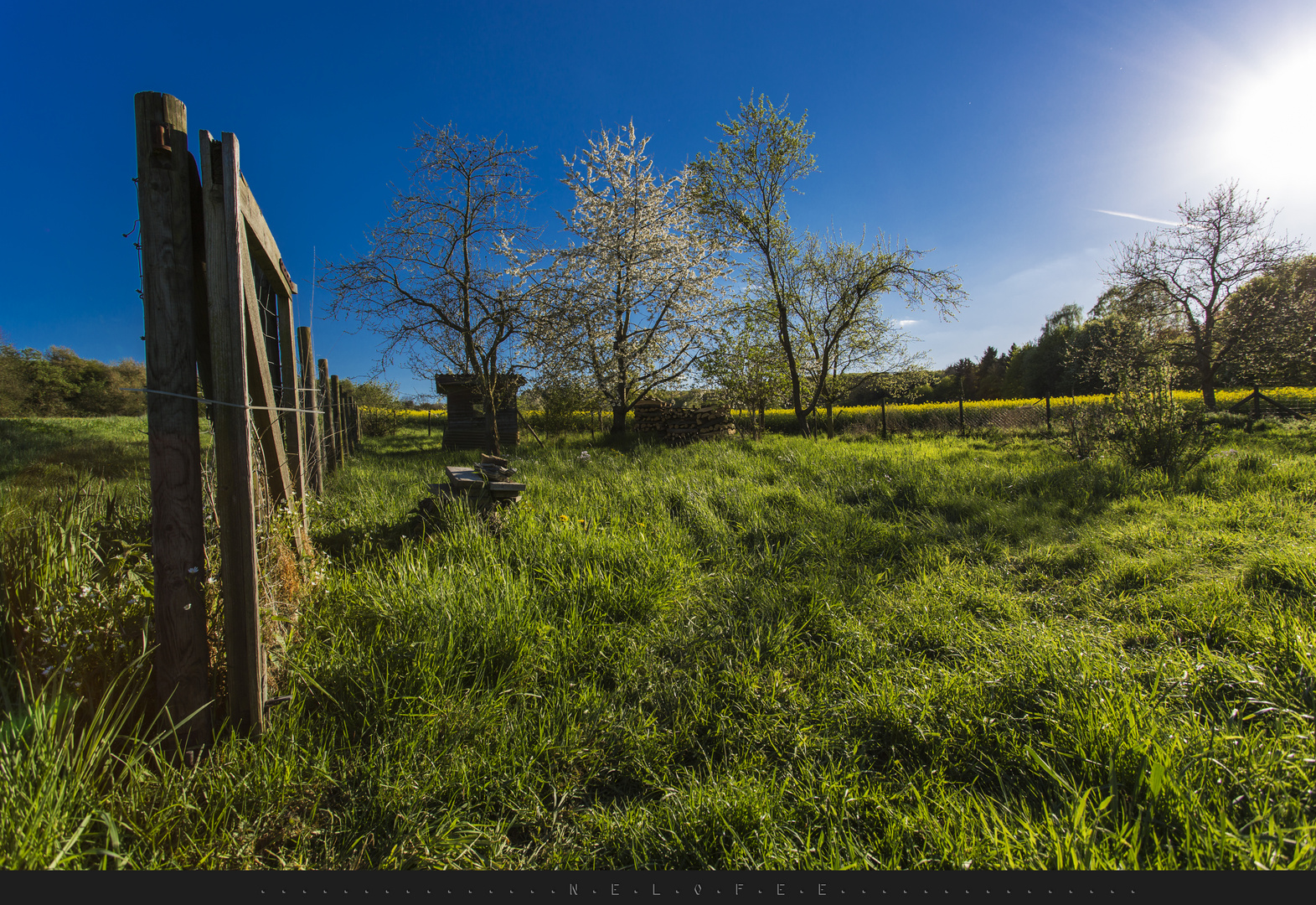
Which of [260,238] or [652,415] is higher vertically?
[260,238]

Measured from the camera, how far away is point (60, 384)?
26.9 meters

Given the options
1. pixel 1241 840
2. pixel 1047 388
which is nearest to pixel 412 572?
pixel 1241 840

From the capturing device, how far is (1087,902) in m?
1.29

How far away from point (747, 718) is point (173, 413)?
2.60 meters

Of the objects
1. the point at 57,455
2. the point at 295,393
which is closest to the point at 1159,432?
the point at 295,393

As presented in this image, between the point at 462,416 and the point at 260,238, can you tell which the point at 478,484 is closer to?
the point at 260,238

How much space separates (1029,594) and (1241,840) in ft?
7.29

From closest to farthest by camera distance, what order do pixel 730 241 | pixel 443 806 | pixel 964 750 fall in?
1. pixel 443 806
2. pixel 964 750
3. pixel 730 241

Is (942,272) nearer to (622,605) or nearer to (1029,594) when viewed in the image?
(1029,594)

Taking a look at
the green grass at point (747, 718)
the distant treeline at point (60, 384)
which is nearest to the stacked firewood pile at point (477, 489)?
the green grass at point (747, 718)

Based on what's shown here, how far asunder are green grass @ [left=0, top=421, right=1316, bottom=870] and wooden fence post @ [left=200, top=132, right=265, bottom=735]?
0.82 feet

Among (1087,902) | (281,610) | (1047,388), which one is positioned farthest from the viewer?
(1047,388)

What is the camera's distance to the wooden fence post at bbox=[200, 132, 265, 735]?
185 cm

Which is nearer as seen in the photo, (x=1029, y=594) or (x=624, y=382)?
(x=1029, y=594)
